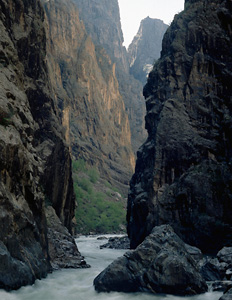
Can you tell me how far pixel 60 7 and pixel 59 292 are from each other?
12560 cm

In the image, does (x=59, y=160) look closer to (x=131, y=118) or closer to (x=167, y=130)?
(x=167, y=130)

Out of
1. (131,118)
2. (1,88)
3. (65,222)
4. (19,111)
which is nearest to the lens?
(1,88)

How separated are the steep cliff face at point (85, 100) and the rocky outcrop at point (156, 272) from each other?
→ 90.1m

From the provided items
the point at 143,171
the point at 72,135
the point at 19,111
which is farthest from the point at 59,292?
the point at 72,135

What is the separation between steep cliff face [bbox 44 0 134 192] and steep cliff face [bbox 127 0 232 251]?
70.1 m

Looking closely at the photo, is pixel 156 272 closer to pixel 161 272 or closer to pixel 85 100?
pixel 161 272


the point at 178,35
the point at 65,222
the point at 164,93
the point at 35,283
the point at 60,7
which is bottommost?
the point at 65,222

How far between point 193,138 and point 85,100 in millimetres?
92461

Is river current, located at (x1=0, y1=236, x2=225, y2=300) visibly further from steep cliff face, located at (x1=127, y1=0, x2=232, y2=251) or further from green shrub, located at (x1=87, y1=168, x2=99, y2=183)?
green shrub, located at (x1=87, y1=168, x2=99, y2=183)

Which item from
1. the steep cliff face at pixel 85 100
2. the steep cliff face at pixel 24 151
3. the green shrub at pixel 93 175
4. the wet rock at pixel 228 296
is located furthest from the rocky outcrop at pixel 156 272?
the steep cliff face at pixel 85 100

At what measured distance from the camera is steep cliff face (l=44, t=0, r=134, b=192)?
11206 cm

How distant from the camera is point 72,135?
349 feet

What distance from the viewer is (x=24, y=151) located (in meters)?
16.1

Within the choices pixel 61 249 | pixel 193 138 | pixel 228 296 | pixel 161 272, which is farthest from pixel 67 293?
pixel 193 138
